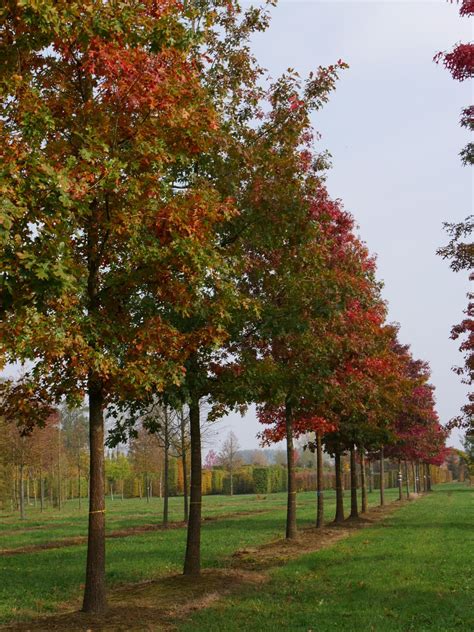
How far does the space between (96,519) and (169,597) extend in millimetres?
2384

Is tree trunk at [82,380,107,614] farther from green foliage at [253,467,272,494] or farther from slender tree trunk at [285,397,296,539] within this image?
green foliage at [253,467,272,494]

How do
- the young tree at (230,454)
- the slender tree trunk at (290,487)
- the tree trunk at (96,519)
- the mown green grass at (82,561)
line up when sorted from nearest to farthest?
the tree trunk at (96,519) < the mown green grass at (82,561) < the slender tree trunk at (290,487) < the young tree at (230,454)

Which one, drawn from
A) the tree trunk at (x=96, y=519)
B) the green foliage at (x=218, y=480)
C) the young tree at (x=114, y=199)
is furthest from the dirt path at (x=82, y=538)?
the green foliage at (x=218, y=480)

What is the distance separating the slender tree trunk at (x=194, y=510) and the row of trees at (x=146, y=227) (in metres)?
0.04

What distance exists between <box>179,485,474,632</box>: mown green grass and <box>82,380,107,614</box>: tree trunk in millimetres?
1562

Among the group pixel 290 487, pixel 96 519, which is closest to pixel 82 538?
pixel 290 487

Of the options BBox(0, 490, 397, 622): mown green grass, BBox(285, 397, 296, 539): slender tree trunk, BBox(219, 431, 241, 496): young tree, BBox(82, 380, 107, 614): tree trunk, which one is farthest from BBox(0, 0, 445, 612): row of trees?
BBox(219, 431, 241, 496): young tree

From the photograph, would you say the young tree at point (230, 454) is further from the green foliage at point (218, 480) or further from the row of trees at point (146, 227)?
the row of trees at point (146, 227)

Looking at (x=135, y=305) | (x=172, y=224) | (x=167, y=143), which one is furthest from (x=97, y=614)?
(x=167, y=143)

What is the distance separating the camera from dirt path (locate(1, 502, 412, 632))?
9312mm

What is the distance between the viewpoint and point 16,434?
38.0 metres

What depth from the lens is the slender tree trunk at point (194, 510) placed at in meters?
13.4

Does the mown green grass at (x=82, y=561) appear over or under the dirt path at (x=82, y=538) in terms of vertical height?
over

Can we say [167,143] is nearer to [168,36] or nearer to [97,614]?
[168,36]
